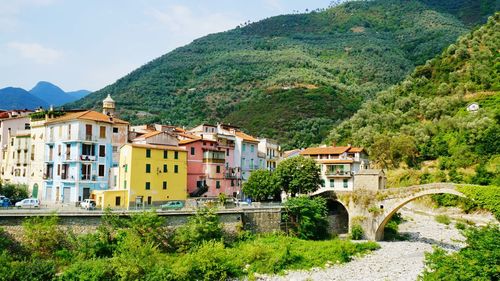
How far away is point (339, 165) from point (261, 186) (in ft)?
47.2

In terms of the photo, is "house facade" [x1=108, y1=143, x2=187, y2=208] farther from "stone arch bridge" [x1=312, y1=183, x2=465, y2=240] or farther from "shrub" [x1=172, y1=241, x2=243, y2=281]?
"stone arch bridge" [x1=312, y1=183, x2=465, y2=240]

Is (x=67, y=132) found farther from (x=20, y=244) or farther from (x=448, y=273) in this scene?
(x=448, y=273)

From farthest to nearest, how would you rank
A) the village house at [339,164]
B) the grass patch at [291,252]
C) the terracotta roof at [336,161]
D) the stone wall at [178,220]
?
the terracotta roof at [336,161], the village house at [339,164], the grass patch at [291,252], the stone wall at [178,220]

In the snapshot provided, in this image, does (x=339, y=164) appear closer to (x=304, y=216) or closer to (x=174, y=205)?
(x=304, y=216)

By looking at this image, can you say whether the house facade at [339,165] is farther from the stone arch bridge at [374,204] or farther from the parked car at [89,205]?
the parked car at [89,205]

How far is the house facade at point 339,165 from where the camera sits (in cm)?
5959

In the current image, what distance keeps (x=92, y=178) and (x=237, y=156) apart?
20020 mm

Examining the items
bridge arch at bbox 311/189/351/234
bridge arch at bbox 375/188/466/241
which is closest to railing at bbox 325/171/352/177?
bridge arch at bbox 311/189/351/234

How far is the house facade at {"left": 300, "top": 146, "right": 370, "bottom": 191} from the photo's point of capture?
5959cm

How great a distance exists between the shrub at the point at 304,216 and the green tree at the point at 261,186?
573 cm

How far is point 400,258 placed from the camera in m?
40.2

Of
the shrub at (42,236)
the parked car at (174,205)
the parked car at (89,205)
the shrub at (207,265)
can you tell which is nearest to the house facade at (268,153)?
the parked car at (174,205)

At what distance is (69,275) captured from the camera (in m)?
31.3

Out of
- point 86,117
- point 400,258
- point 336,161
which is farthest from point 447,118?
point 86,117
